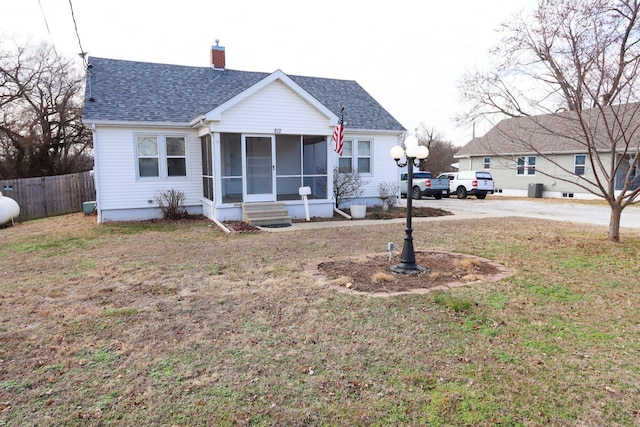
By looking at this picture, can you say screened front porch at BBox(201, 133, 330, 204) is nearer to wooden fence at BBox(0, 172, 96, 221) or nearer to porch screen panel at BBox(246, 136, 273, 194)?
porch screen panel at BBox(246, 136, 273, 194)

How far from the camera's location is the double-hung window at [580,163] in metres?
22.8

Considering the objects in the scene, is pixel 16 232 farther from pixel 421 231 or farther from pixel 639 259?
pixel 639 259

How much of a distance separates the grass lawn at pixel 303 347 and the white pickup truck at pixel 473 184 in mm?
16266

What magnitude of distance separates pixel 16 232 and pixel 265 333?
10.8 metres

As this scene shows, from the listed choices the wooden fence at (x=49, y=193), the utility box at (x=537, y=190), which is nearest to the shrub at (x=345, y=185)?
the wooden fence at (x=49, y=193)

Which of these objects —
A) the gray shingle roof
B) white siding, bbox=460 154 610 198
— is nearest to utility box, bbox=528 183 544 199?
white siding, bbox=460 154 610 198

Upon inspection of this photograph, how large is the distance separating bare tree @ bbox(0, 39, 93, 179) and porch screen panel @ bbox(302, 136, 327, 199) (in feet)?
50.7

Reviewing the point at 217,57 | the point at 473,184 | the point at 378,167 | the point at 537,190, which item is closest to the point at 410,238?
the point at 378,167

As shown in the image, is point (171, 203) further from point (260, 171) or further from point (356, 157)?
point (356, 157)

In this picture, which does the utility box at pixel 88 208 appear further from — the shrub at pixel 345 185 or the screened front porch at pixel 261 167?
the shrub at pixel 345 185

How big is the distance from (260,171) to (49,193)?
9675 mm

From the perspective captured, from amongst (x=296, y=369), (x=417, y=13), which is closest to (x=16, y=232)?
(x=296, y=369)

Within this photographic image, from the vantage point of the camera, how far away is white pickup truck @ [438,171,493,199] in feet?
75.1

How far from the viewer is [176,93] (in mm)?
14586
